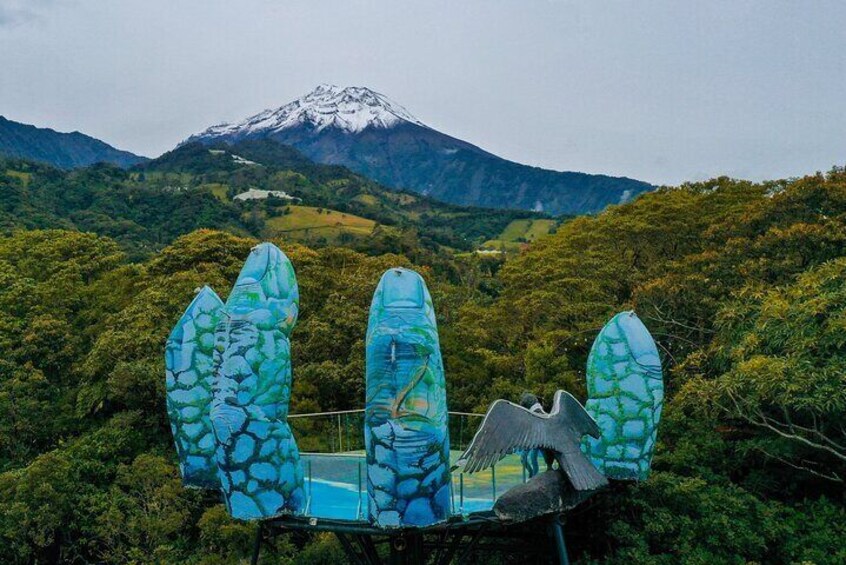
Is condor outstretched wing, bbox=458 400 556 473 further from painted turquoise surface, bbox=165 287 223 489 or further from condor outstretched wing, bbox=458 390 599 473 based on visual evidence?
painted turquoise surface, bbox=165 287 223 489

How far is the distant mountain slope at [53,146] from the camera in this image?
511 ft

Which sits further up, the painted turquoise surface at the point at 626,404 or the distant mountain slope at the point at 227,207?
the distant mountain slope at the point at 227,207

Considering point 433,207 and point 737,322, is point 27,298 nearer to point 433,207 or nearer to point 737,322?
point 737,322

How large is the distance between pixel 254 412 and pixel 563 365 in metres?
9.27

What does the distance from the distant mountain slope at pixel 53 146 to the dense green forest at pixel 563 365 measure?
472 ft

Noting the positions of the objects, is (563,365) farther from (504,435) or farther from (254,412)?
(254,412)

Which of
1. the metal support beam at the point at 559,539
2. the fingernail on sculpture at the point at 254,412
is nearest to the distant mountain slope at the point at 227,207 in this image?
the metal support beam at the point at 559,539

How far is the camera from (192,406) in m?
9.13

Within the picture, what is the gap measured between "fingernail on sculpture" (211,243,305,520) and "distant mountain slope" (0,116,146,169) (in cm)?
16144

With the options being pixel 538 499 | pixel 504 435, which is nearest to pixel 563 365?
pixel 538 499

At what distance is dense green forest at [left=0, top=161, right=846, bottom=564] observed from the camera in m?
10.4

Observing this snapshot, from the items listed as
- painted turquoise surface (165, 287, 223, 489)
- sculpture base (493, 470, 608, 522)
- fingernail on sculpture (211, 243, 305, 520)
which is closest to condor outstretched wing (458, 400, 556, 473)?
sculpture base (493, 470, 608, 522)

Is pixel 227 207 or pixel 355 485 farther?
pixel 227 207

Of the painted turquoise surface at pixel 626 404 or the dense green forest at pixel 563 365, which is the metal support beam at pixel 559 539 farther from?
the dense green forest at pixel 563 365
